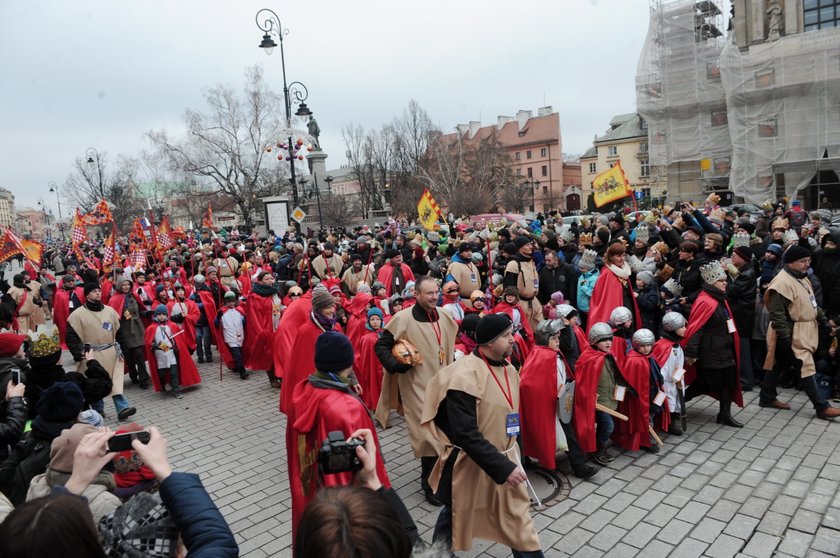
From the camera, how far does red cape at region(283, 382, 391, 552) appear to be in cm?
333

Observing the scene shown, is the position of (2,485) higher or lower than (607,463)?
higher

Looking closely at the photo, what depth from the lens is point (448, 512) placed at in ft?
12.7

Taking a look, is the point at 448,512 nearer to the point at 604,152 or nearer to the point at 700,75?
the point at 700,75

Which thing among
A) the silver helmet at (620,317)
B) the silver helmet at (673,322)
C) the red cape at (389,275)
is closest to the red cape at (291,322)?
the red cape at (389,275)

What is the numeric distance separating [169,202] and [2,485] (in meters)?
71.3

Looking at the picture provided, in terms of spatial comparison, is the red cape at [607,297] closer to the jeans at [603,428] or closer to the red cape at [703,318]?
the red cape at [703,318]

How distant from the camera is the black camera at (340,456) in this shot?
7.50ft

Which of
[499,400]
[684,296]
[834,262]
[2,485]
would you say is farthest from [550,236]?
[2,485]

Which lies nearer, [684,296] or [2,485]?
[2,485]

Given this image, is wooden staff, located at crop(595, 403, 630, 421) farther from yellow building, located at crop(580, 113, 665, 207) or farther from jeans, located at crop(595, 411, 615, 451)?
yellow building, located at crop(580, 113, 665, 207)

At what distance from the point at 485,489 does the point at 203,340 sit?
9500 millimetres

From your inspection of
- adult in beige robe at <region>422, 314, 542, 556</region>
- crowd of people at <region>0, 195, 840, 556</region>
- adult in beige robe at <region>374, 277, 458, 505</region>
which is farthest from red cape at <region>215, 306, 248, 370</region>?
adult in beige robe at <region>422, 314, 542, 556</region>

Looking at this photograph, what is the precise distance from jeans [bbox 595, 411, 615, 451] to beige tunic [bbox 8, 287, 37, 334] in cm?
1231

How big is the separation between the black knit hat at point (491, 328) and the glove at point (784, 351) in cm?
471
